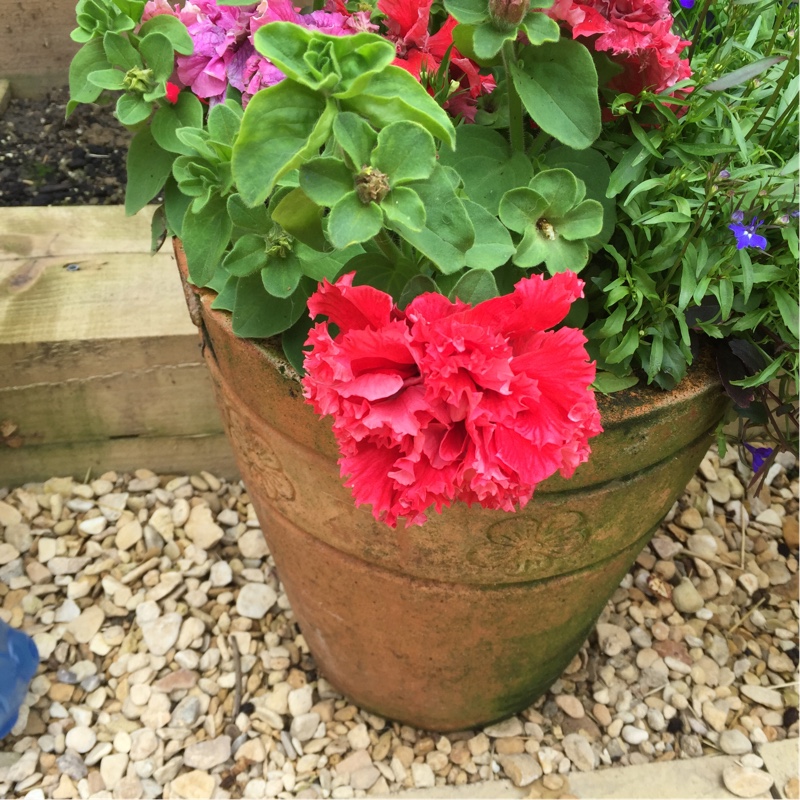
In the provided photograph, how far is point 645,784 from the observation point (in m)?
1.11

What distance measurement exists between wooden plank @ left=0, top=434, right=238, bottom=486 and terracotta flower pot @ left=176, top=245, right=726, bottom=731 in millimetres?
435

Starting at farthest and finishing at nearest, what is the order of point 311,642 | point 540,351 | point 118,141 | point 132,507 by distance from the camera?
point 118,141 → point 132,507 → point 311,642 → point 540,351

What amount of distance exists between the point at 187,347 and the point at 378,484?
2.49 ft

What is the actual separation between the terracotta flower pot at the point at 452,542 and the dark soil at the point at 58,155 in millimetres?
865

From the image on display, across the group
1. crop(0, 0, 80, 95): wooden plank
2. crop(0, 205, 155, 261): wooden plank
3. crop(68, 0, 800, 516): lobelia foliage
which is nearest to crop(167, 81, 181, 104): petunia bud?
crop(68, 0, 800, 516): lobelia foliage

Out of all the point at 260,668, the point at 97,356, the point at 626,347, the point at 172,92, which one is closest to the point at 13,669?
the point at 260,668

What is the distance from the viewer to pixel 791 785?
1122 millimetres

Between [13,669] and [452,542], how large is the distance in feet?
2.44

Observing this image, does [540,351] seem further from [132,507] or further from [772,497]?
[772,497]

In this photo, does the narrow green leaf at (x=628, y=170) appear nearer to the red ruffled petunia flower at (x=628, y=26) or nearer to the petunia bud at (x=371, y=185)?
the red ruffled petunia flower at (x=628, y=26)

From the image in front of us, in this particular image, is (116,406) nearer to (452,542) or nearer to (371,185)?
(452,542)

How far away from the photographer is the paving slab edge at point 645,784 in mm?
1093

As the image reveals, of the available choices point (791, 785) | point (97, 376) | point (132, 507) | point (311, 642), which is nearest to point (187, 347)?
point (97, 376)

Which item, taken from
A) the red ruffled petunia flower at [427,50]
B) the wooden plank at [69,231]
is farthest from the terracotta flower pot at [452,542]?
the wooden plank at [69,231]
